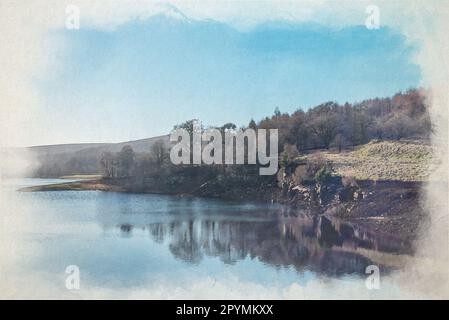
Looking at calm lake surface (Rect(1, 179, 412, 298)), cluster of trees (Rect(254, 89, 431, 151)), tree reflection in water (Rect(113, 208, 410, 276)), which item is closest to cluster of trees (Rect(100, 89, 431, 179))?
cluster of trees (Rect(254, 89, 431, 151))

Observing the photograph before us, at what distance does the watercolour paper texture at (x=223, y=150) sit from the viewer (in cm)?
593

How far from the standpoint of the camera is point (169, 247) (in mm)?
6125

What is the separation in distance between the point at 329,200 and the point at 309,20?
2420 mm

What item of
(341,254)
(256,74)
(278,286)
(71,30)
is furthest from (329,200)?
(71,30)

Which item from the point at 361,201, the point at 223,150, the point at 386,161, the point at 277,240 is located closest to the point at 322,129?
the point at 386,161

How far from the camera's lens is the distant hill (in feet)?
20.5

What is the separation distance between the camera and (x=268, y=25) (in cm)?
630

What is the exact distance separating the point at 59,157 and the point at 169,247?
1967 millimetres

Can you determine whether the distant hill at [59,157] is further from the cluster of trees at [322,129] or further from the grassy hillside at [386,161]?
the grassy hillside at [386,161]

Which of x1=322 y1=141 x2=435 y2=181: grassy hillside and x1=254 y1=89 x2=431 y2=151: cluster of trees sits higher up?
x1=254 y1=89 x2=431 y2=151: cluster of trees

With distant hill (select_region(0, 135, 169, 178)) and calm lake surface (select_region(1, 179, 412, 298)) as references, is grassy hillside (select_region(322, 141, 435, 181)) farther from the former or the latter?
distant hill (select_region(0, 135, 169, 178))

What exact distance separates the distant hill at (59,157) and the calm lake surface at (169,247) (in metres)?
0.15

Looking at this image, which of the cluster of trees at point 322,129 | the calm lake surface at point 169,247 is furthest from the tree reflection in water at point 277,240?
the cluster of trees at point 322,129

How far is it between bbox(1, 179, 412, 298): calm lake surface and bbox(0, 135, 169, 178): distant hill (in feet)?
0.50
